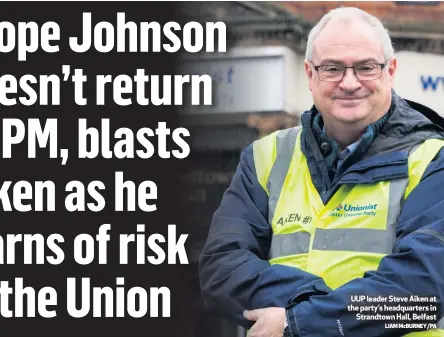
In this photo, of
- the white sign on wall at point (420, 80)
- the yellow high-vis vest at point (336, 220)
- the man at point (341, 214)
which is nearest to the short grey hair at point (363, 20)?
the man at point (341, 214)

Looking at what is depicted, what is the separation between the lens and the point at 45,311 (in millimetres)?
5770

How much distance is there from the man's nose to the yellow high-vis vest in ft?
0.68

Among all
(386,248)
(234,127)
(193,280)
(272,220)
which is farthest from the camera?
(234,127)

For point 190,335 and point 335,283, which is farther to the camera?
point 190,335

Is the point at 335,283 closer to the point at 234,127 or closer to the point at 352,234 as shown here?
the point at 352,234

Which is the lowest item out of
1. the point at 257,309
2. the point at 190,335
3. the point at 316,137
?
the point at 190,335

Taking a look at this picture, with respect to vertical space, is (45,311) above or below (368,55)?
below

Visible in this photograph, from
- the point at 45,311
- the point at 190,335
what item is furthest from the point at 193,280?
the point at 45,311

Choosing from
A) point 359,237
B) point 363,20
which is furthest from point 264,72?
point 359,237

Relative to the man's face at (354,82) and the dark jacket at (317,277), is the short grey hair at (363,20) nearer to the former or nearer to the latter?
the man's face at (354,82)

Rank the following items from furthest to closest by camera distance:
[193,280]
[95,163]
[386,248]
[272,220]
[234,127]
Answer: [234,127] → [193,280] → [95,163] → [272,220] → [386,248]

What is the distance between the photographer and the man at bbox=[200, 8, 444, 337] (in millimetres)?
2422

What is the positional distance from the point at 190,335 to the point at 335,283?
4214 mm

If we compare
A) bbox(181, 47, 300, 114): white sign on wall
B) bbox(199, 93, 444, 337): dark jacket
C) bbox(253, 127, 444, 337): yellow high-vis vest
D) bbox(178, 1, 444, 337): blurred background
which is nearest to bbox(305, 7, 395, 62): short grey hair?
bbox(199, 93, 444, 337): dark jacket
